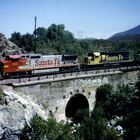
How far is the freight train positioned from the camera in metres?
41.3

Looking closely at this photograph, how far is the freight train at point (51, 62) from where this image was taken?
41312 mm

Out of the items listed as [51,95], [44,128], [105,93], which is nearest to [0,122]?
[44,128]

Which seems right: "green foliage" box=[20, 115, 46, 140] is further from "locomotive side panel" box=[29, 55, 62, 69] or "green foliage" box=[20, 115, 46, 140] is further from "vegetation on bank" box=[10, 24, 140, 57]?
"vegetation on bank" box=[10, 24, 140, 57]

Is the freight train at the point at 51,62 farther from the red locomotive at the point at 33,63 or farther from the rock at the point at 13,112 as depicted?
the rock at the point at 13,112

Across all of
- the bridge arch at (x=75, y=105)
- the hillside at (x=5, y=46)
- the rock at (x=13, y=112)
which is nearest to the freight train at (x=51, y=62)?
the bridge arch at (x=75, y=105)

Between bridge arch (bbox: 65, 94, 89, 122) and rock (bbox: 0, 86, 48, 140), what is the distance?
9.23 meters

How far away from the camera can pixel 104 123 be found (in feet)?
115

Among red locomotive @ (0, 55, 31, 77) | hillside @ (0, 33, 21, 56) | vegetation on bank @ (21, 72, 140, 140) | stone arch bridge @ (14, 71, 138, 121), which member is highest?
hillside @ (0, 33, 21, 56)

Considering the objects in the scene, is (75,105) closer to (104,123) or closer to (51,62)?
(51,62)

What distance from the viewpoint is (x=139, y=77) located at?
48719mm

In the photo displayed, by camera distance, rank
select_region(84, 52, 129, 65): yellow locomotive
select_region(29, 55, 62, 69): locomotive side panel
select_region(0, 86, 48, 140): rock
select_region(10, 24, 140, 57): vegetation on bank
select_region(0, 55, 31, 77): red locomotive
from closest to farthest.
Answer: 1. select_region(0, 86, 48, 140): rock
2. select_region(0, 55, 31, 77): red locomotive
3. select_region(29, 55, 62, 69): locomotive side panel
4. select_region(84, 52, 129, 65): yellow locomotive
5. select_region(10, 24, 140, 57): vegetation on bank

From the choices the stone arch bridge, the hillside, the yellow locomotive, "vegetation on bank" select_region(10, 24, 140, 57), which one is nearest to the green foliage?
the stone arch bridge

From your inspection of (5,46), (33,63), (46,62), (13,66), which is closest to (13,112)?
(13,66)

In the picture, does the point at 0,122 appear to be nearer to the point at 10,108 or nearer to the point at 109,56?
the point at 10,108
